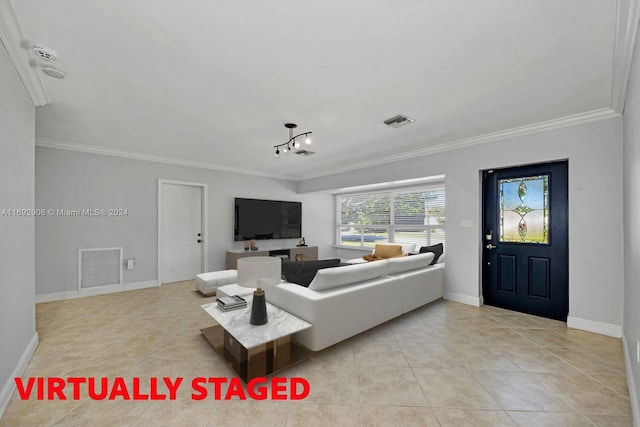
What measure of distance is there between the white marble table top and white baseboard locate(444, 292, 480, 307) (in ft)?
8.86

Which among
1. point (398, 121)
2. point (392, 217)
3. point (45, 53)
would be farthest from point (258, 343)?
point (392, 217)

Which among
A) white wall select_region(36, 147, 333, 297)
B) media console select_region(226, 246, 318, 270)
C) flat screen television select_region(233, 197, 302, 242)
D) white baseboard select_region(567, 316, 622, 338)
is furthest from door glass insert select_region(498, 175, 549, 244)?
white wall select_region(36, 147, 333, 297)

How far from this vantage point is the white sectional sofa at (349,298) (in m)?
2.38

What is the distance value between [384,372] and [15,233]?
2978mm

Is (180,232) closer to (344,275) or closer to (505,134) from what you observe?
(344,275)

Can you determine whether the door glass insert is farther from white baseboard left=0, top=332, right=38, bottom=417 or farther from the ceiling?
white baseboard left=0, top=332, right=38, bottom=417

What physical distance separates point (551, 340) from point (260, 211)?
5.28m

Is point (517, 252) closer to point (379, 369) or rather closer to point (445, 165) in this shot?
point (445, 165)

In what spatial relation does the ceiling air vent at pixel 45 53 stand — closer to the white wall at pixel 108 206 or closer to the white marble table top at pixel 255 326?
the white marble table top at pixel 255 326

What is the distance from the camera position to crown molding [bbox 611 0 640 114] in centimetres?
145

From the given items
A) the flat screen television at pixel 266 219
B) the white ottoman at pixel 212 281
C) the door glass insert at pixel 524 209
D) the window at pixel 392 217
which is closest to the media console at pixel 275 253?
the flat screen television at pixel 266 219

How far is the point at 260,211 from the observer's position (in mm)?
6223

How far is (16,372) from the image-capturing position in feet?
6.41

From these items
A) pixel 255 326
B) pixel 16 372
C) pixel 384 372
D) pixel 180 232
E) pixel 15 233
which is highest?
pixel 15 233
